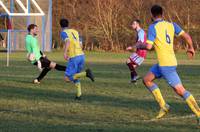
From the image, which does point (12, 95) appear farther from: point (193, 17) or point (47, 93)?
point (193, 17)

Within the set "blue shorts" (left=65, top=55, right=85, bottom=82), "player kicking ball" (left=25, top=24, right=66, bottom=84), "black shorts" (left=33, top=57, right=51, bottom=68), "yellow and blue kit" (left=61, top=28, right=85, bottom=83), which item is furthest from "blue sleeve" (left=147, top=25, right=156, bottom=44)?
"black shorts" (left=33, top=57, right=51, bottom=68)

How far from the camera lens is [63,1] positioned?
63.8m

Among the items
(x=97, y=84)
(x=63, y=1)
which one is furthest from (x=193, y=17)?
(x=97, y=84)

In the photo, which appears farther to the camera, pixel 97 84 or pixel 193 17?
pixel 193 17

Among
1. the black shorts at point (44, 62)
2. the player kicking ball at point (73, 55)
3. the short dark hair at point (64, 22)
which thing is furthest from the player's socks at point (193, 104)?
the black shorts at point (44, 62)

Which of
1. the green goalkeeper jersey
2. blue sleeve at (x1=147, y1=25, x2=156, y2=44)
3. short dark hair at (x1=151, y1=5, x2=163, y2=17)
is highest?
short dark hair at (x1=151, y1=5, x2=163, y2=17)

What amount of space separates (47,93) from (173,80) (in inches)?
243

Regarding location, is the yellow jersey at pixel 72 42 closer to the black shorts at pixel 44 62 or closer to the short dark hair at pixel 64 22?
the short dark hair at pixel 64 22

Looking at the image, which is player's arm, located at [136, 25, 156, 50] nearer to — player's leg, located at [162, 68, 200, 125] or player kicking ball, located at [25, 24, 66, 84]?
player's leg, located at [162, 68, 200, 125]

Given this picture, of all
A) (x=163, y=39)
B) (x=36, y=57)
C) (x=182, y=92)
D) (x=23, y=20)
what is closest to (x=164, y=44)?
(x=163, y=39)

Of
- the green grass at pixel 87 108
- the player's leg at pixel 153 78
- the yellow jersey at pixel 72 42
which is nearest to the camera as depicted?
the green grass at pixel 87 108

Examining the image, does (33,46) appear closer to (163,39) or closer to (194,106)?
(163,39)

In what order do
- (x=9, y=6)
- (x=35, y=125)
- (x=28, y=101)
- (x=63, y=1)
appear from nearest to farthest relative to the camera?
(x=35, y=125) < (x=28, y=101) < (x=9, y=6) < (x=63, y=1)

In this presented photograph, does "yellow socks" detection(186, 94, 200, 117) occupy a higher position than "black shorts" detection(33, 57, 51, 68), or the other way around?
"black shorts" detection(33, 57, 51, 68)
